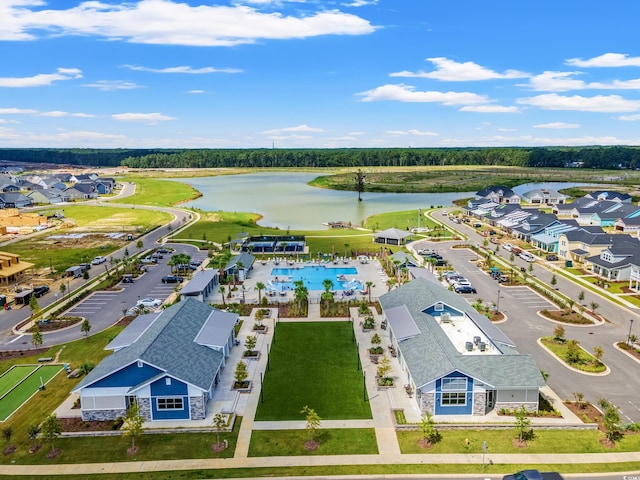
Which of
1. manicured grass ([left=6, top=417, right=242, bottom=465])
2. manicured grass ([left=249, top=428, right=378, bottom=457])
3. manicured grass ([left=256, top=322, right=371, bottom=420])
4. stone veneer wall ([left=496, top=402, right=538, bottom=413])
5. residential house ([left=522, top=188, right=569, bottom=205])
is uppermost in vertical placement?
residential house ([left=522, top=188, right=569, bottom=205])

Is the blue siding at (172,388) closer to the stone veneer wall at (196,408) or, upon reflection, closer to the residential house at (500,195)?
the stone veneer wall at (196,408)

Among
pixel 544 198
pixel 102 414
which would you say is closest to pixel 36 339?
pixel 102 414

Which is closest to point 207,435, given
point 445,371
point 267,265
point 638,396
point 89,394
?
point 89,394

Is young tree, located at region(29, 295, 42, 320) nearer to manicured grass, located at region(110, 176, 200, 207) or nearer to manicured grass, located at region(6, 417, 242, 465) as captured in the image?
manicured grass, located at region(6, 417, 242, 465)

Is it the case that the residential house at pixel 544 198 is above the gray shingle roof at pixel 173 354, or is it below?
above

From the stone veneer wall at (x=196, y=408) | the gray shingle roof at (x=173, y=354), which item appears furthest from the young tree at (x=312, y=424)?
the gray shingle roof at (x=173, y=354)

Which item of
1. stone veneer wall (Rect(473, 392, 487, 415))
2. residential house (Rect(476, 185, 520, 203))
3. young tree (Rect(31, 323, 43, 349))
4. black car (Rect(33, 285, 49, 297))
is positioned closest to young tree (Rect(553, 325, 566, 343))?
stone veneer wall (Rect(473, 392, 487, 415))
